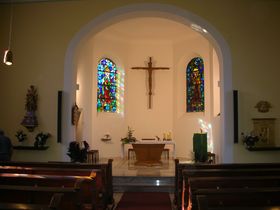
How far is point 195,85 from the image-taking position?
1340 centimetres

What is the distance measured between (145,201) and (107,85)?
7.80m

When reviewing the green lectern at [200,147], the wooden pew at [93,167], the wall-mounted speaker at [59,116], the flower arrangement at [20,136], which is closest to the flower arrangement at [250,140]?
the green lectern at [200,147]

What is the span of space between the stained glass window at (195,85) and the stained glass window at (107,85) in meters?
3.18

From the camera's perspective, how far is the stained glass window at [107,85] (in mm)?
13383

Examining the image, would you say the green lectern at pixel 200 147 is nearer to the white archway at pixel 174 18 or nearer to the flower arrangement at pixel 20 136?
the white archway at pixel 174 18

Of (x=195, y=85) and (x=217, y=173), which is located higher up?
(x=195, y=85)

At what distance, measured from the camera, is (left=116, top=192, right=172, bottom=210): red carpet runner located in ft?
19.7

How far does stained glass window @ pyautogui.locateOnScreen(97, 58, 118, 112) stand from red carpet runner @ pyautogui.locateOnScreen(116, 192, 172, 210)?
6.64 metres

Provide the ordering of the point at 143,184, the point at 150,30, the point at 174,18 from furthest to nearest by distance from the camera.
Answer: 1. the point at 150,30
2. the point at 174,18
3. the point at 143,184

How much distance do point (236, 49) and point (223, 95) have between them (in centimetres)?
118

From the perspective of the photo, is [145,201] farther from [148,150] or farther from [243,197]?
[148,150]

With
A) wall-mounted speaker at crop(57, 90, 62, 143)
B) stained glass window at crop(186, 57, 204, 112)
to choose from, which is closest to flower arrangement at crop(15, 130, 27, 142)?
wall-mounted speaker at crop(57, 90, 62, 143)

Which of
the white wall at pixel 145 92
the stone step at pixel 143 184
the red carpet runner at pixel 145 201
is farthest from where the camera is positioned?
the white wall at pixel 145 92

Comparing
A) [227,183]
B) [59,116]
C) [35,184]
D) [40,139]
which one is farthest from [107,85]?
[227,183]
